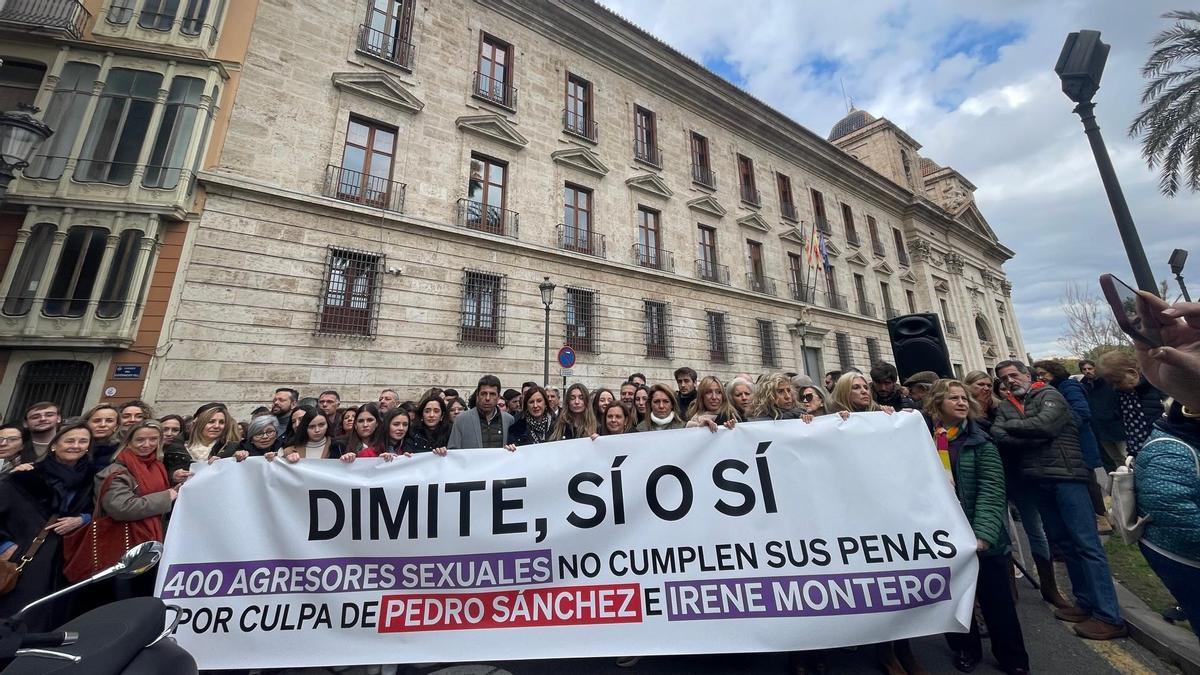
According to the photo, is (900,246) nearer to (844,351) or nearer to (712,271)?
(844,351)

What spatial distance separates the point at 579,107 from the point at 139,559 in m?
16.3

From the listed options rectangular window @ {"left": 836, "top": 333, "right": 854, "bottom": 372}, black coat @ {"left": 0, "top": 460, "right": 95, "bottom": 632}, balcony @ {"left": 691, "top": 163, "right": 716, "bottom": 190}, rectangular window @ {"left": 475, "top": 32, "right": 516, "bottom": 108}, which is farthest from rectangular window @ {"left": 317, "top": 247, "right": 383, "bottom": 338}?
rectangular window @ {"left": 836, "top": 333, "right": 854, "bottom": 372}

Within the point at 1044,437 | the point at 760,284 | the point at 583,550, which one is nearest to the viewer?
the point at 583,550

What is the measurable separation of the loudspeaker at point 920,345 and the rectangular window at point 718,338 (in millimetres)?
8401

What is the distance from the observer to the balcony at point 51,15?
838cm

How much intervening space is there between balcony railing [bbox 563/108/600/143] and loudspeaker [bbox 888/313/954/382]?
37.3 ft

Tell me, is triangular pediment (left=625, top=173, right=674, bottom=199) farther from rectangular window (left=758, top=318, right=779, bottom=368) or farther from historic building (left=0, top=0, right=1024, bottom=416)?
rectangular window (left=758, top=318, right=779, bottom=368)

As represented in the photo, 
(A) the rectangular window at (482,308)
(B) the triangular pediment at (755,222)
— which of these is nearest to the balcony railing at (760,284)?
(B) the triangular pediment at (755,222)

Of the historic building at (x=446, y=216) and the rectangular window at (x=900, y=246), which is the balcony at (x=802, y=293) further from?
the rectangular window at (x=900, y=246)

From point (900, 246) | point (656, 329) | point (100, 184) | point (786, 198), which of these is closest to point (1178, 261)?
point (786, 198)

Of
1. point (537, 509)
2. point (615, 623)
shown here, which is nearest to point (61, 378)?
point (537, 509)

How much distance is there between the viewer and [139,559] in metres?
1.70

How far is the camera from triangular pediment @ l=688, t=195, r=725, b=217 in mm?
16938

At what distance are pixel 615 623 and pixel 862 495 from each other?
6.13 ft
